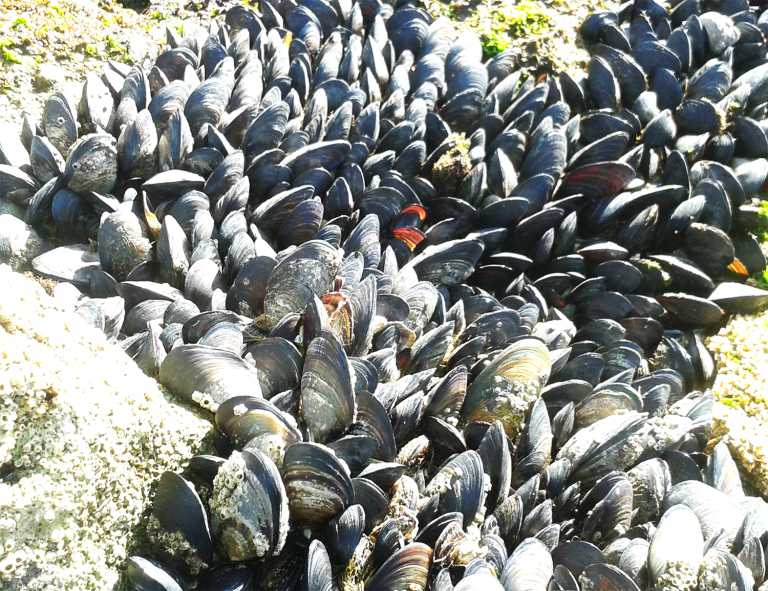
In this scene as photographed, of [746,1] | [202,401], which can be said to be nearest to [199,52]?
[202,401]

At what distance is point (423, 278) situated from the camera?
3605mm

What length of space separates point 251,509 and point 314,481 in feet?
0.76

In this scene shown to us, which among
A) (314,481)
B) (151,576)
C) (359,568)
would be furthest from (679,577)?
(151,576)

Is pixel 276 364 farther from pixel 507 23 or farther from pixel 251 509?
pixel 507 23

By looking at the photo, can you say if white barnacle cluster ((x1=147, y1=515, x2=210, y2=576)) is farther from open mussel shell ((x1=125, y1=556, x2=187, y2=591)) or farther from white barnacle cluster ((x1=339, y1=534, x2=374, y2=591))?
white barnacle cluster ((x1=339, y1=534, x2=374, y2=591))

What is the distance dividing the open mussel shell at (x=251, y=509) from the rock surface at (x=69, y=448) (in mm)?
236

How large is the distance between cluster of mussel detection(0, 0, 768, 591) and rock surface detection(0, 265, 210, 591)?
123 mm

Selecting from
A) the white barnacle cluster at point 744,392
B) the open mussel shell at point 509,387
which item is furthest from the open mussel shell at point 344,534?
the white barnacle cluster at point 744,392

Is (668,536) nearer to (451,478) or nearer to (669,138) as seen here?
(451,478)

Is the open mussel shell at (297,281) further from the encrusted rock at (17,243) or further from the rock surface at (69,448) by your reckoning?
the encrusted rock at (17,243)

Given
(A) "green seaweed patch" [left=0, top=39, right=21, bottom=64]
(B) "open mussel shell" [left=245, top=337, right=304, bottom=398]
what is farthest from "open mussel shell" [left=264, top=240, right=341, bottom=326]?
(A) "green seaweed patch" [left=0, top=39, right=21, bottom=64]

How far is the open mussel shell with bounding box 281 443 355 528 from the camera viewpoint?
2.20 m

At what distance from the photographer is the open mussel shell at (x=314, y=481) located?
2197 mm

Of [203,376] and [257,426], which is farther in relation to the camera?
[203,376]
